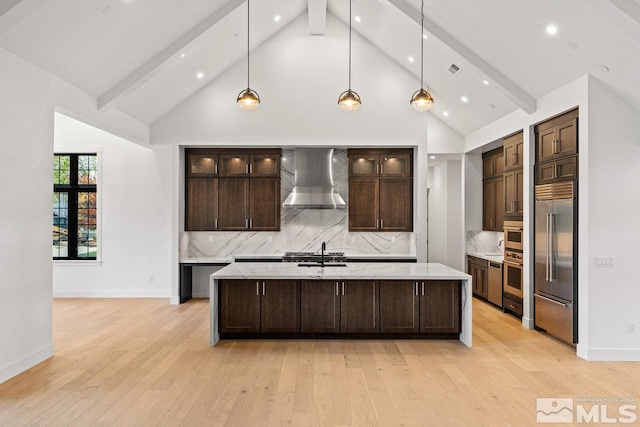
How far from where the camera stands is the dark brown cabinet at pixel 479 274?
7.94 metres

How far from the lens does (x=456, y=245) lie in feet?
31.0

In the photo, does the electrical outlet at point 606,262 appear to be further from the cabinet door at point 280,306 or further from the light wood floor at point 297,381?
the cabinet door at point 280,306

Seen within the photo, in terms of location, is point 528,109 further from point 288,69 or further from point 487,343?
point 288,69

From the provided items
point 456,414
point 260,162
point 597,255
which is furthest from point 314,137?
point 456,414

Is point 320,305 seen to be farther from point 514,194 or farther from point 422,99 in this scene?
point 514,194

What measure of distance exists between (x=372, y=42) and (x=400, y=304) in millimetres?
4576

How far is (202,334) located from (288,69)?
4.51 metres

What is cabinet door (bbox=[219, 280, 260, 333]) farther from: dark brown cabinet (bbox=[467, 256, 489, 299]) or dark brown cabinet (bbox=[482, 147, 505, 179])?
dark brown cabinet (bbox=[482, 147, 505, 179])

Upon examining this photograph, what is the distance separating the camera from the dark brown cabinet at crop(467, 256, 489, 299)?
794 cm

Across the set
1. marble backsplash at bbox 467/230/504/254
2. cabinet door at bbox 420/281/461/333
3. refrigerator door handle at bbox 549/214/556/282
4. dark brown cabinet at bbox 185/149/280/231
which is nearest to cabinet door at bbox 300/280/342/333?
cabinet door at bbox 420/281/461/333

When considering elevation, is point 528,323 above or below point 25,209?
below

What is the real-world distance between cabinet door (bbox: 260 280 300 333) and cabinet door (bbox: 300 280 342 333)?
70mm

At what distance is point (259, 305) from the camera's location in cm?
545

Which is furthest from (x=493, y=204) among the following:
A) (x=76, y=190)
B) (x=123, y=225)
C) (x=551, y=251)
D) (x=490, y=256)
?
(x=76, y=190)
